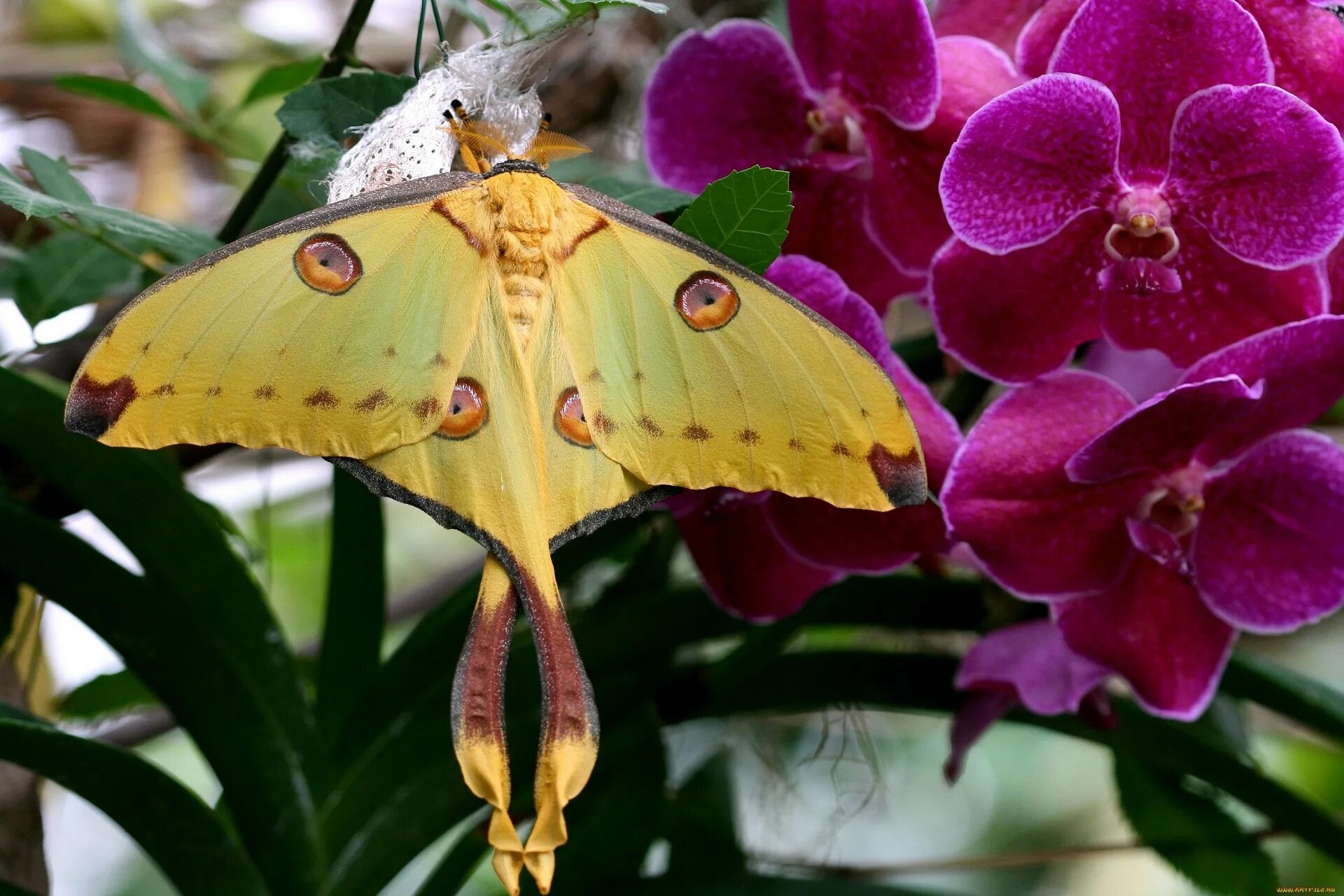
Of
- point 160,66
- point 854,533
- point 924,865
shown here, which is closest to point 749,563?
point 854,533

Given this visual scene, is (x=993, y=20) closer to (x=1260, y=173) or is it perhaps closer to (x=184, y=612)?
(x=1260, y=173)

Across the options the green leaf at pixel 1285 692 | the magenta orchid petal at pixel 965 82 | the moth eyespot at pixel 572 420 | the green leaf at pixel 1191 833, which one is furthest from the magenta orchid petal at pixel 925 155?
the green leaf at pixel 1191 833

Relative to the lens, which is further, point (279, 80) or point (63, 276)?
point (279, 80)

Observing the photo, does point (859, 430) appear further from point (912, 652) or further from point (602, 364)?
point (912, 652)

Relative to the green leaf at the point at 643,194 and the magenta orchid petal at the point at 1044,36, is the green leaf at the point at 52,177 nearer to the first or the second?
the green leaf at the point at 643,194

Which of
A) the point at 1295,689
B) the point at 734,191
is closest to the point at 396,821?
the point at 734,191

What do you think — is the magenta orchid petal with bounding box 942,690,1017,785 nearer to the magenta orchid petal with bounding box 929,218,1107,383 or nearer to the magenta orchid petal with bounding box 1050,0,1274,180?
the magenta orchid petal with bounding box 929,218,1107,383

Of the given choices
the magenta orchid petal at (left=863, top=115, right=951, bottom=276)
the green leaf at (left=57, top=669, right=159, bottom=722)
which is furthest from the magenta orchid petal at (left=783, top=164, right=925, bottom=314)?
the green leaf at (left=57, top=669, right=159, bottom=722)
